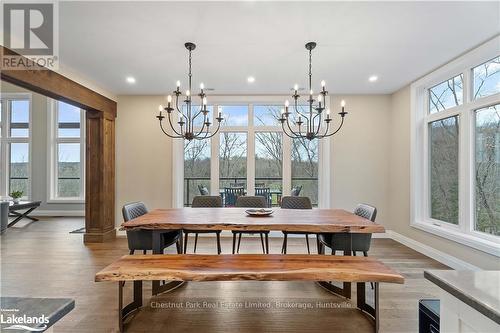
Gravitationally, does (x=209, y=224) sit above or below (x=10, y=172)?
below

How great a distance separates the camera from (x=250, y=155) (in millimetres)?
5031

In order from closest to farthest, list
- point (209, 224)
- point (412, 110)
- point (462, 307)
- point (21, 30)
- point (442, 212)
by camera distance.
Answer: point (462, 307), point (209, 224), point (21, 30), point (442, 212), point (412, 110)

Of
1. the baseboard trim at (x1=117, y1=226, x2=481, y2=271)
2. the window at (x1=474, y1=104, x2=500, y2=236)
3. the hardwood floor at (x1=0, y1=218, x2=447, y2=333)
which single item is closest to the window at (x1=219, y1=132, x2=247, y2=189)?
the baseboard trim at (x1=117, y1=226, x2=481, y2=271)

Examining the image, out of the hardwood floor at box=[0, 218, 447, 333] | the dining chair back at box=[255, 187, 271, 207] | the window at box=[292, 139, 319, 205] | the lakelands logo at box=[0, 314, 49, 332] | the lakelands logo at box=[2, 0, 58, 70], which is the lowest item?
the hardwood floor at box=[0, 218, 447, 333]

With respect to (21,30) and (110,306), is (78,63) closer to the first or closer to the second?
(21,30)

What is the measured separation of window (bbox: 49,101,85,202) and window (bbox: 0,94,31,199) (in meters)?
0.68

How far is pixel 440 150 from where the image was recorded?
384 cm

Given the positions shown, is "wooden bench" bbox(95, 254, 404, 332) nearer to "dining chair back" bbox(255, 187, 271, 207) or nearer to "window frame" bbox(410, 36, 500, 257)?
"window frame" bbox(410, 36, 500, 257)

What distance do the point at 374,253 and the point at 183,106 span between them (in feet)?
14.1

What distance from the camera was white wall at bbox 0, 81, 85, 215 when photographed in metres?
7.08

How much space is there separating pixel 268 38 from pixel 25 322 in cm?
294

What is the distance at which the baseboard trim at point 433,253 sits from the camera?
3.20 m

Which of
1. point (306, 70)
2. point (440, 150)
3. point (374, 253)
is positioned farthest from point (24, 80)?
point (440, 150)

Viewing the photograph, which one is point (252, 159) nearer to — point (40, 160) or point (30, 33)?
point (30, 33)
